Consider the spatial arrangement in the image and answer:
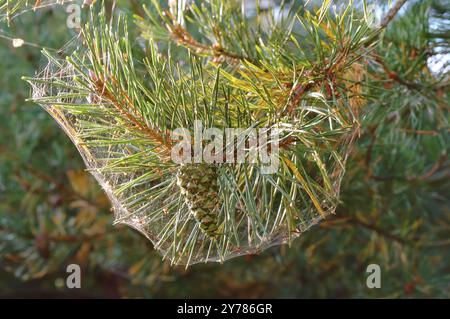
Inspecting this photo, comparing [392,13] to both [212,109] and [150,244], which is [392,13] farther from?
[150,244]

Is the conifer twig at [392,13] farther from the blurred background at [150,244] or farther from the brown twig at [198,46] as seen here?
the blurred background at [150,244]

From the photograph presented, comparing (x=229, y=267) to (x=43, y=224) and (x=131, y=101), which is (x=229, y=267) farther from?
(x=131, y=101)

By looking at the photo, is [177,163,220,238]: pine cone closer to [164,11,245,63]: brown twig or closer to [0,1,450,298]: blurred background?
[164,11,245,63]: brown twig

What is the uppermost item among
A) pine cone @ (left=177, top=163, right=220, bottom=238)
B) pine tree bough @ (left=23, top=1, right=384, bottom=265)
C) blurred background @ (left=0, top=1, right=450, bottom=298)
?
pine tree bough @ (left=23, top=1, right=384, bottom=265)

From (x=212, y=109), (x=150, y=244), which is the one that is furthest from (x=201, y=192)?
(x=150, y=244)

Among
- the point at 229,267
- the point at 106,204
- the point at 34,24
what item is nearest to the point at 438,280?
the point at 229,267

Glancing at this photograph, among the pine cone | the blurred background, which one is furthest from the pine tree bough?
the blurred background

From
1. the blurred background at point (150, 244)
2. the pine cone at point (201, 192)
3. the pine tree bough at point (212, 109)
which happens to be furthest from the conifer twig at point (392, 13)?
the blurred background at point (150, 244)
